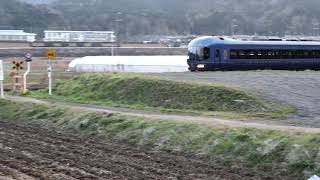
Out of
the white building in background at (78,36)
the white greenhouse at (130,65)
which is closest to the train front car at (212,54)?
the white greenhouse at (130,65)

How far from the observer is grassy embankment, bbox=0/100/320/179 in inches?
483

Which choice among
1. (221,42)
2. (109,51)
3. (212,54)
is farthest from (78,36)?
(212,54)

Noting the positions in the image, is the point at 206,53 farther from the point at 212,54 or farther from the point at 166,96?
the point at 166,96

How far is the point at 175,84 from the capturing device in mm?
24297

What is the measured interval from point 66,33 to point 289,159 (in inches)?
4867

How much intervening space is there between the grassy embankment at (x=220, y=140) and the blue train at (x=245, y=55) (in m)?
23.3

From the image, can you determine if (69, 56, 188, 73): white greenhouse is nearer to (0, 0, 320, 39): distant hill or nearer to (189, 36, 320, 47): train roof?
(189, 36, 320, 47): train roof

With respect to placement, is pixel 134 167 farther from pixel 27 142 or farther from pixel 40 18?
pixel 40 18

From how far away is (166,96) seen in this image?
23625 millimetres

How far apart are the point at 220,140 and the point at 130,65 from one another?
135 feet

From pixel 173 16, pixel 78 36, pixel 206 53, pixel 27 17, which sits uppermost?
pixel 27 17

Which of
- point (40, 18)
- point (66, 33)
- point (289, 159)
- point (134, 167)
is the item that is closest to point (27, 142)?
point (134, 167)

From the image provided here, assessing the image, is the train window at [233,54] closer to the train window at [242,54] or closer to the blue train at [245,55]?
the blue train at [245,55]

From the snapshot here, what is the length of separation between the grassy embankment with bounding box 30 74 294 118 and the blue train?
14.3 metres
